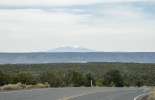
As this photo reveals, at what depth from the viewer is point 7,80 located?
160 feet

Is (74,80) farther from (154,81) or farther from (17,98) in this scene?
(17,98)

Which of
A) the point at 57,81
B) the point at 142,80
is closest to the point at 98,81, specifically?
the point at 57,81

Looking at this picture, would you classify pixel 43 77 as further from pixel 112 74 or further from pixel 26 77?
pixel 112 74

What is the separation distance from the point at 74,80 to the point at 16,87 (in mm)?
27113

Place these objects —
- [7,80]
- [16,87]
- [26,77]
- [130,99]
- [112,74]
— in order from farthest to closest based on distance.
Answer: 1. [112,74]
2. [26,77]
3. [7,80]
4. [16,87]
5. [130,99]

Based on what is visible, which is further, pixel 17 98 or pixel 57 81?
pixel 57 81

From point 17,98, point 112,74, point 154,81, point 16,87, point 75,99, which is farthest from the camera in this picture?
point 154,81

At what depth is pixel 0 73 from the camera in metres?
49.5

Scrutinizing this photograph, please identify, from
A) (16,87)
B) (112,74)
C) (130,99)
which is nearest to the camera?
(130,99)

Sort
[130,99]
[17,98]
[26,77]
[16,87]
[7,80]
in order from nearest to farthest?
[17,98] → [130,99] → [16,87] → [7,80] → [26,77]

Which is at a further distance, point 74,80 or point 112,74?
point 112,74

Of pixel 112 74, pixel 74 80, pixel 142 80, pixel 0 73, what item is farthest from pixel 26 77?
pixel 142 80

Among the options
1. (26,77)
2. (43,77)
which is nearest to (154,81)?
(43,77)

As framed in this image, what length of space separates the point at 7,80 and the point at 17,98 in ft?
84.6
